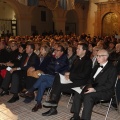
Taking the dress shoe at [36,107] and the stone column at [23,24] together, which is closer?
the dress shoe at [36,107]

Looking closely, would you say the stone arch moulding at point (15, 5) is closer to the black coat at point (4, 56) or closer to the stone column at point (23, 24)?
the stone column at point (23, 24)

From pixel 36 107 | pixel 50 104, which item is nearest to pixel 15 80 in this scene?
pixel 36 107

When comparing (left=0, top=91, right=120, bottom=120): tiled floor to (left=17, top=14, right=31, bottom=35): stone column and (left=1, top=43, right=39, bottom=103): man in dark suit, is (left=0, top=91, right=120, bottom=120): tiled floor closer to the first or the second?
(left=1, top=43, right=39, bottom=103): man in dark suit

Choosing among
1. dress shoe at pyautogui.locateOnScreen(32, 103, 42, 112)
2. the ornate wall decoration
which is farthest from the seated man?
the ornate wall decoration

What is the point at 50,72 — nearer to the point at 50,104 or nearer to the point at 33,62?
the point at 33,62

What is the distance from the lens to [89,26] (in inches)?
835

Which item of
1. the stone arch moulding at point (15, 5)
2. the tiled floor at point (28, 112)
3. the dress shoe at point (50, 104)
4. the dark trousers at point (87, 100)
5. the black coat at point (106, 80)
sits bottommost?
the tiled floor at point (28, 112)

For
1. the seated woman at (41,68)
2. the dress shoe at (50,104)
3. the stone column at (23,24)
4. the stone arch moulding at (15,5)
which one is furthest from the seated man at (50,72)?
the stone column at (23,24)

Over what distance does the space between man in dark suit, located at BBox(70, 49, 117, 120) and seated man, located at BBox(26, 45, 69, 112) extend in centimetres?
100

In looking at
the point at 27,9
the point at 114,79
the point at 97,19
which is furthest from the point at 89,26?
the point at 114,79

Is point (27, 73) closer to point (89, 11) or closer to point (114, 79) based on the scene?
point (114, 79)

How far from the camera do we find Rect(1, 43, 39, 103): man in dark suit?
553 cm

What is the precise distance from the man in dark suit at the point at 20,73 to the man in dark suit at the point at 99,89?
1.89 meters

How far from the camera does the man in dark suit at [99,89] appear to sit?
3.85m
